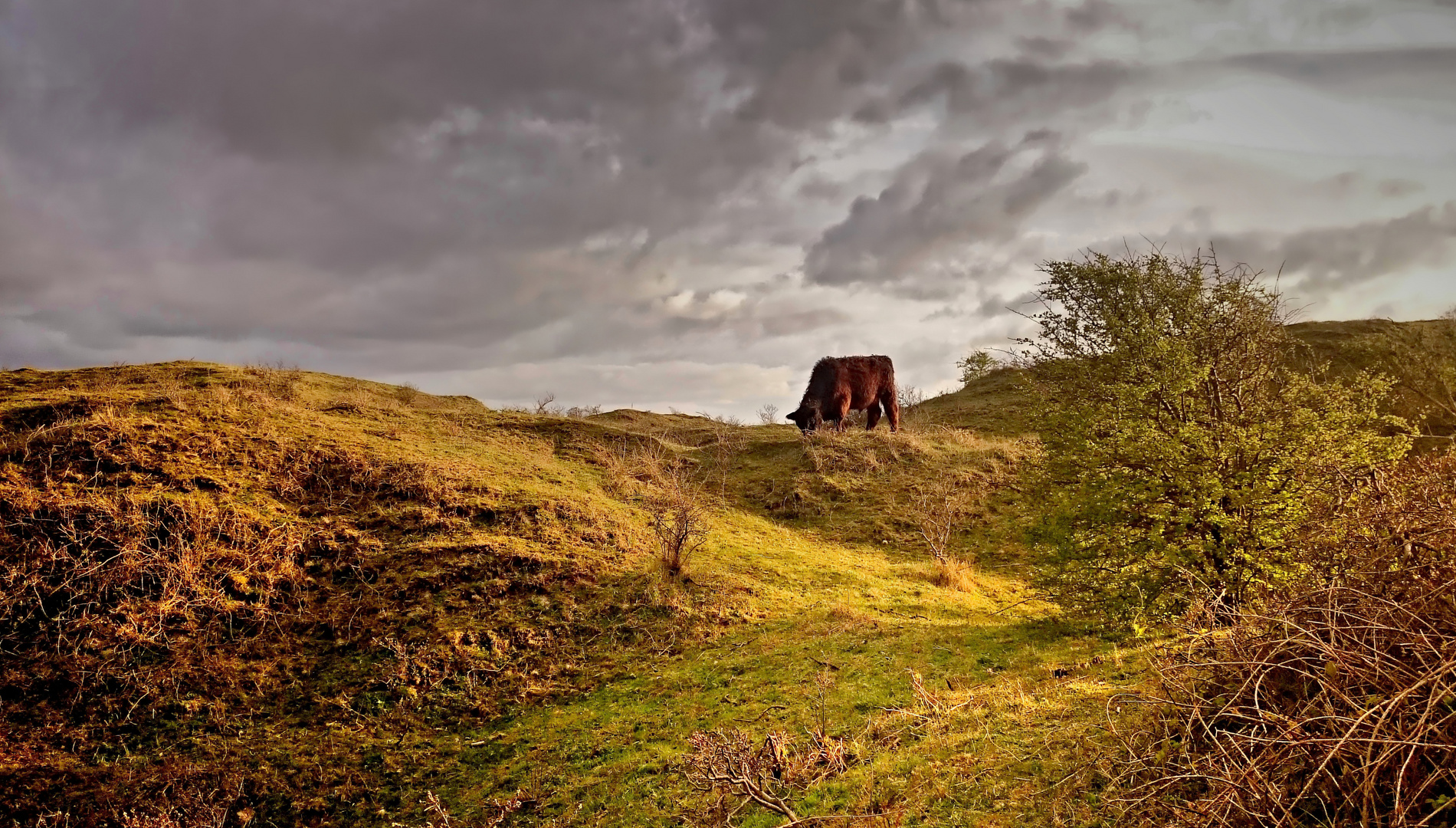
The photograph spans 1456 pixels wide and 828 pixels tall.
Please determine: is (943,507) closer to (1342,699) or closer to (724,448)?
(724,448)

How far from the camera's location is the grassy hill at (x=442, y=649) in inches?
294

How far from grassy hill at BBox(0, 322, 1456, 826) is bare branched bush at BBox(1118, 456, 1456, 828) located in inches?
45.9

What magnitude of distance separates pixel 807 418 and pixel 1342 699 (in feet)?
90.6

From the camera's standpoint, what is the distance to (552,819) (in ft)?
24.1

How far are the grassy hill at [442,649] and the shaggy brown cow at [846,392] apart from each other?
41.0ft

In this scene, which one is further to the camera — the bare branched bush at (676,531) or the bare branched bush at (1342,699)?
the bare branched bush at (676,531)

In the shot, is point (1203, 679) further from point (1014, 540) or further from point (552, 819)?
point (1014, 540)

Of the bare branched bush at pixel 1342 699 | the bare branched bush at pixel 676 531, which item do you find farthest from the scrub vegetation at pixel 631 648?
the bare branched bush at pixel 676 531

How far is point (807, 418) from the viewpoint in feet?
103

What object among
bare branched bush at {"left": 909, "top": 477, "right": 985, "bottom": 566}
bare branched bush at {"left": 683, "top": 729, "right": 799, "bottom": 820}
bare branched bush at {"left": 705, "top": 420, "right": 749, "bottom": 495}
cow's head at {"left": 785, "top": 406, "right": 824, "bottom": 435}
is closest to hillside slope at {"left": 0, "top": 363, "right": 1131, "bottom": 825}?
bare branched bush at {"left": 683, "top": 729, "right": 799, "bottom": 820}

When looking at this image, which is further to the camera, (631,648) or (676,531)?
(676,531)

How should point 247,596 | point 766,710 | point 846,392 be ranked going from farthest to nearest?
point 846,392, point 247,596, point 766,710

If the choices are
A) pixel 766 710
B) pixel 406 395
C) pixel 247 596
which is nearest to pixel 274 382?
pixel 406 395

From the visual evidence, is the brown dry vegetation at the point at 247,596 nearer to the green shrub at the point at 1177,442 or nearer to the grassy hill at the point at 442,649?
the grassy hill at the point at 442,649
